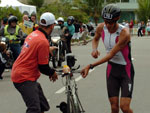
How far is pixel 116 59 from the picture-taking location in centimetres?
597

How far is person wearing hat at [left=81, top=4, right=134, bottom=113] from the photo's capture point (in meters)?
5.71

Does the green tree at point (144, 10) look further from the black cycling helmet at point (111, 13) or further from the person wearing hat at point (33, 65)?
the person wearing hat at point (33, 65)

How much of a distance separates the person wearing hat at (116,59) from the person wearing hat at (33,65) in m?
0.58

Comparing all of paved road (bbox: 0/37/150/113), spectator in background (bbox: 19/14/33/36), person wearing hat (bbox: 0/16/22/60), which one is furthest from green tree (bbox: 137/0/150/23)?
paved road (bbox: 0/37/150/113)

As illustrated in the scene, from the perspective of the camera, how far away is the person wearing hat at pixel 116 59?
18.7 feet

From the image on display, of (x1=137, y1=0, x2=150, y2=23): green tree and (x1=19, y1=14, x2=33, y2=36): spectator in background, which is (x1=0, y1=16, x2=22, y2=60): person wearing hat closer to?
(x1=19, y1=14, x2=33, y2=36): spectator in background

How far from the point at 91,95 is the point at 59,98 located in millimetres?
780

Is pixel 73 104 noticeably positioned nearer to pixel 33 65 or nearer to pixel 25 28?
pixel 33 65

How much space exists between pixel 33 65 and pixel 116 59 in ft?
3.82

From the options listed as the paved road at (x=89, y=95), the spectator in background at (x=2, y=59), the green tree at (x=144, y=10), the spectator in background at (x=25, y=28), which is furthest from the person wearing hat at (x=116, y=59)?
the green tree at (x=144, y=10)

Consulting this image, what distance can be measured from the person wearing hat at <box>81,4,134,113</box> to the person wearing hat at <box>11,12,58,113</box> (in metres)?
0.58

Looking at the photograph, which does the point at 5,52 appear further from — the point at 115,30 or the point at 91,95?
the point at 115,30

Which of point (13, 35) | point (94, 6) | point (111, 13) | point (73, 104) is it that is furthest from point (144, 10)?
point (111, 13)

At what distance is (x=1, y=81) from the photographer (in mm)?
12227
